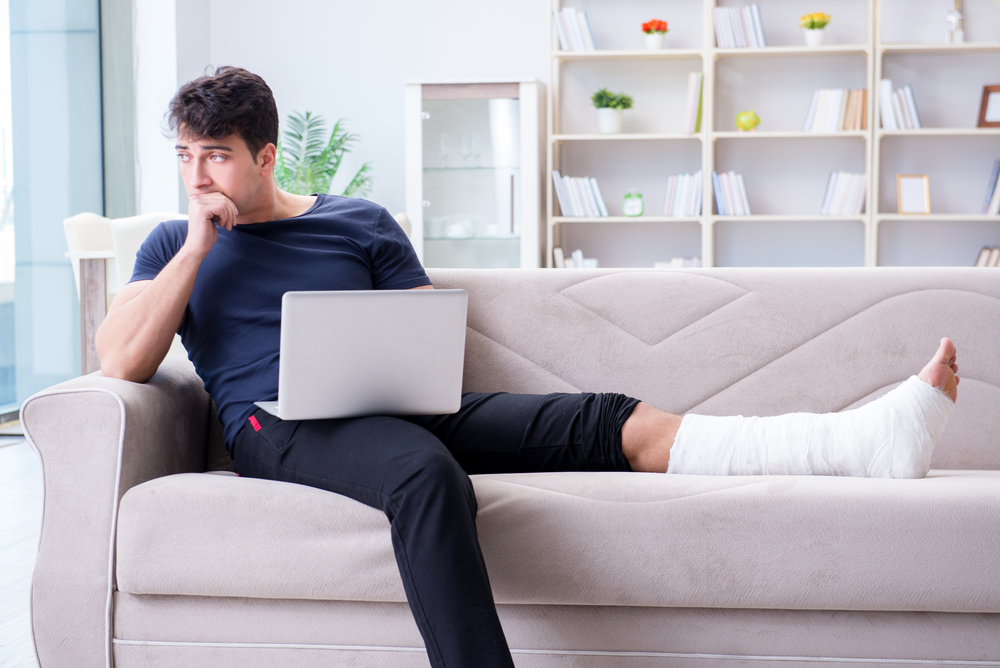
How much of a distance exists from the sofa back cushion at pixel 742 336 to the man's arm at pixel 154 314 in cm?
53

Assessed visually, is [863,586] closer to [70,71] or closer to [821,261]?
[821,261]

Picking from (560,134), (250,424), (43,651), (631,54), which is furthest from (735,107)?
(43,651)

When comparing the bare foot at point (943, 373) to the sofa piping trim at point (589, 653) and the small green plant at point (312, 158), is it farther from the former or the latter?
the small green plant at point (312, 158)

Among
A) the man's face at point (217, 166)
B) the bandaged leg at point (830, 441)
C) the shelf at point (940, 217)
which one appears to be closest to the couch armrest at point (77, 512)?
the man's face at point (217, 166)

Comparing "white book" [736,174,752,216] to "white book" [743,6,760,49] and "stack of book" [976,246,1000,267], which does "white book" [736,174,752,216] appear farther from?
"stack of book" [976,246,1000,267]

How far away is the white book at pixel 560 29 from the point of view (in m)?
4.19

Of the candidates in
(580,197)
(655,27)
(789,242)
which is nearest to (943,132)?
→ (789,242)

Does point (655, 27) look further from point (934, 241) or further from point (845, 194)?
point (934, 241)

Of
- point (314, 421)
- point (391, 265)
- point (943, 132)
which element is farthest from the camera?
point (943, 132)

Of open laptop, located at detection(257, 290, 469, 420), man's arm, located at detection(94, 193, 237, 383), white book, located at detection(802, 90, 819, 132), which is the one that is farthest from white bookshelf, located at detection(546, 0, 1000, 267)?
open laptop, located at detection(257, 290, 469, 420)

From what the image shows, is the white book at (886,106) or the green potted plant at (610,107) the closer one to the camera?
the white book at (886,106)

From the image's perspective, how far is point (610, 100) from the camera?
424 centimetres

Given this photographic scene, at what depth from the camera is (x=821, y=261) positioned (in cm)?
437

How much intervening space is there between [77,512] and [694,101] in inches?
139
